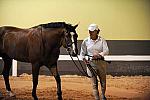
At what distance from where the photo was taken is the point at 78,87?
14.3 ft

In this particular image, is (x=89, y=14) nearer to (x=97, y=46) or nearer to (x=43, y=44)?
(x=43, y=44)

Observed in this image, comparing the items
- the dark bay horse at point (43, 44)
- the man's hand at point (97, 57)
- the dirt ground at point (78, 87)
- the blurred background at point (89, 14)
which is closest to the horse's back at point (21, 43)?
the dark bay horse at point (43, 44)

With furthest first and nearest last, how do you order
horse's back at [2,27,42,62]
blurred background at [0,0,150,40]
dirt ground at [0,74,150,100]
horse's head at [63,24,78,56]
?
blurred background at [0,0,150,40], dirt ground at [0,74,150,100], horse's back at [2,27,42,62], horse's head at [63,24,78,56]

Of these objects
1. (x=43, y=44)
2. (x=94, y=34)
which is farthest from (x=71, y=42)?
(x=43, y=44)

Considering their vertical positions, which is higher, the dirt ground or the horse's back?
the horse's back

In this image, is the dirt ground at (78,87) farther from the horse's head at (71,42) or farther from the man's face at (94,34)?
the man's face at (94,34)

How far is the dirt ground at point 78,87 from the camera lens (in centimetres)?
370

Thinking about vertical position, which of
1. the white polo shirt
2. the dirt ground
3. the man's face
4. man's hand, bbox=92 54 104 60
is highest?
the man's face

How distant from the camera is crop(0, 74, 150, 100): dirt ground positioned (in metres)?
3.70

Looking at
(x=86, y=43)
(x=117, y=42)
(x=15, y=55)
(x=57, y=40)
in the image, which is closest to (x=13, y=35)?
(x=15, y=55)

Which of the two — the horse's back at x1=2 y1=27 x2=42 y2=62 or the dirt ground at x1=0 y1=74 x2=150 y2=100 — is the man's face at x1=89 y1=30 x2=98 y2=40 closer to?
the horse's back at x1=2 y1=27 x2=42 y2=62

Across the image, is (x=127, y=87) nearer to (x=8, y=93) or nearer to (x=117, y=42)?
(x=117, y=42)

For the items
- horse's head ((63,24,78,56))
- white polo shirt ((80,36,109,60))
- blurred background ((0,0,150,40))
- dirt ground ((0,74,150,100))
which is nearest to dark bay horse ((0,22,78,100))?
horse's head ((63,24,78,56))

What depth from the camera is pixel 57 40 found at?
3297 millimetres
